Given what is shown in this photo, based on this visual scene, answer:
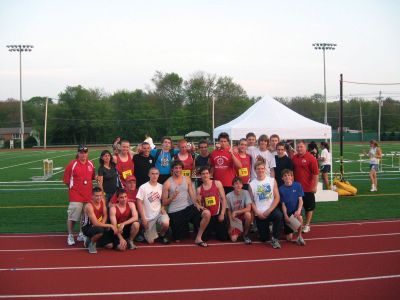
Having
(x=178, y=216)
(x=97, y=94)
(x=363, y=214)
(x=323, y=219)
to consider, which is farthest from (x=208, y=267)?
(x=97, y=94)

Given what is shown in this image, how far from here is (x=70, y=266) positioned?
21.5 ft

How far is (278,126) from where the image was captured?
1289 cm

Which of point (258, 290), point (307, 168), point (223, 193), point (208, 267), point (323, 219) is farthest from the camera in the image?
point (323, 219)

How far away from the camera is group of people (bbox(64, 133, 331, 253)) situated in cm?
757

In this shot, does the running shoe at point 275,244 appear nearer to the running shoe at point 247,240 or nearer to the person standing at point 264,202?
the person standing at point 264,202

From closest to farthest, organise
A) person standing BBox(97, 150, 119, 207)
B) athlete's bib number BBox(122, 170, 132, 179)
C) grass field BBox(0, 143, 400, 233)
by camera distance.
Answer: person standing BBox(97, 150, 119, 207) → athlete's bib number BBox(122, 170, 132, 179) → grass field BBox(0, 143, 400, 233)

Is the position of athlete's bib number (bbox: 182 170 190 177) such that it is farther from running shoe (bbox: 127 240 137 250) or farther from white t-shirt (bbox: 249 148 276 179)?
running shoe (bbox: 127 240 137 250)

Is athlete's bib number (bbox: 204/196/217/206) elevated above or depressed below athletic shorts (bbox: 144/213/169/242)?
above

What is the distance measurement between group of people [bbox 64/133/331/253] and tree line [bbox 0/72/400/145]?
68.8m

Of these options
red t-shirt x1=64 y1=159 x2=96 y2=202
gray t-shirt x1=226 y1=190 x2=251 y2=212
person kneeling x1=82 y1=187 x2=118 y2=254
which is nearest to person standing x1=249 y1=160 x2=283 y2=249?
gray t-shirt x1=226 y1=190 x2=251 y2=212

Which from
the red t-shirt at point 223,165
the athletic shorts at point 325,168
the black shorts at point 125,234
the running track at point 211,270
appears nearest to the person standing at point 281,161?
the red t-shirt at point 223,165

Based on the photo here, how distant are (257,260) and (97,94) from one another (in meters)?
79.5

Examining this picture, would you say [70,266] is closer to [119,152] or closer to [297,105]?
[119,152]

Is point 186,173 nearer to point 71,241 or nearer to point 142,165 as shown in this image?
point 142,165
